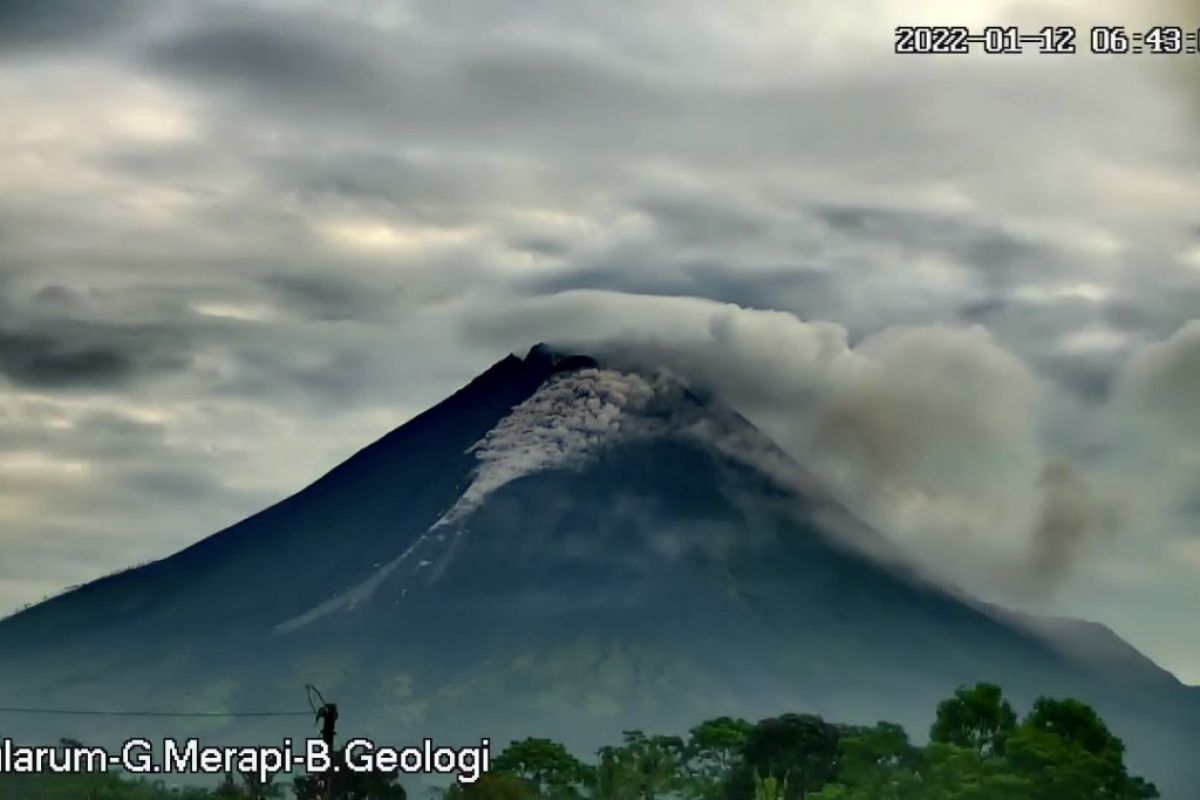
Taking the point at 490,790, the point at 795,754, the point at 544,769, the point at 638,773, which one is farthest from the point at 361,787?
the point at 795,754

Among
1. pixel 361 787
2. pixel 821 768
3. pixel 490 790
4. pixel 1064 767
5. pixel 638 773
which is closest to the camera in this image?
pixel 1064 767

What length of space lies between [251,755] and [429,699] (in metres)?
169

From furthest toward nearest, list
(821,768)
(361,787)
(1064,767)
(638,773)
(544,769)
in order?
1. (544,769)
2. (638,773)
3. (821,768)
4. (361,787)
5. (1064,767)

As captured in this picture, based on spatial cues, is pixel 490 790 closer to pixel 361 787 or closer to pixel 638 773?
pixel 361 787

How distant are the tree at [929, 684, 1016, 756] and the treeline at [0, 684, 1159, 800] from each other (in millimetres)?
38

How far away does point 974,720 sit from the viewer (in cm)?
5562

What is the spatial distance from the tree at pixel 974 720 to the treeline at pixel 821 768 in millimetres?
38

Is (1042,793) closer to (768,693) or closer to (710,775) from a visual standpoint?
(710,775)

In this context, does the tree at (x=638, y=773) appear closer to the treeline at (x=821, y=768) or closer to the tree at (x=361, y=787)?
the treeline at (x=821, y=768)

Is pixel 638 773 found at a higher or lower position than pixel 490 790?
higher

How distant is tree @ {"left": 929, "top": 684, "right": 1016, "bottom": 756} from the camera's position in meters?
55.3

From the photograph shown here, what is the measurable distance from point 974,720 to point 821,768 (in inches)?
349

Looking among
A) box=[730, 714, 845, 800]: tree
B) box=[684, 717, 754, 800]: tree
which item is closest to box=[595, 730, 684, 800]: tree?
box=[684, 717, 754, 800]: tree

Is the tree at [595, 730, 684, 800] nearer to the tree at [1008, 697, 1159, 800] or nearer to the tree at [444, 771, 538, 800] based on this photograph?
the tree at [444, 771, 538, 800]
